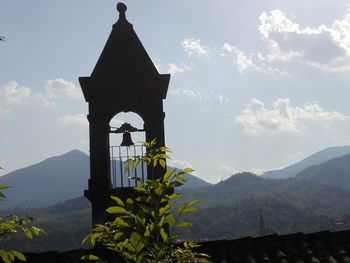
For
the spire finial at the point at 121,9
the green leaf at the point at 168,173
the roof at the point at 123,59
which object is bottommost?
the green leaf at the point at 168,173

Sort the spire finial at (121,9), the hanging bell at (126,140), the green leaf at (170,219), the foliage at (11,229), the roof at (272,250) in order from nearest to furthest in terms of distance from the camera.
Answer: the foliage at (11,229) < the green leaf at (170,219) < the roof at (272,250) < the spire finial at (121,9) < the hanging bell at (126,140)

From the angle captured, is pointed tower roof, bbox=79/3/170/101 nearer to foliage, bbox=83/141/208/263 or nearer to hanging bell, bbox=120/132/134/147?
hanging bell, bbox=120/132/134/147

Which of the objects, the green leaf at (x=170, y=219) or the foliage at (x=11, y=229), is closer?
the foliage at (x=11, y=229)

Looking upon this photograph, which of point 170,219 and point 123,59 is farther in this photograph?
point 123,59

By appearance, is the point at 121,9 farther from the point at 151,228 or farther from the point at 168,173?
the point at 151,228

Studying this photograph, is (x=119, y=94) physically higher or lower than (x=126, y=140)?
higher

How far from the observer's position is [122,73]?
9.16m

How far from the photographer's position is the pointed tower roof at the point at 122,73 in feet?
29.8

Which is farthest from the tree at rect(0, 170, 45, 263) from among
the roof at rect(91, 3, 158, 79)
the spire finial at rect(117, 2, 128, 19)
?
the spire finial at rect(117, 2, 128, 19)

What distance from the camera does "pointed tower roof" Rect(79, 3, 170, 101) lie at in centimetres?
908

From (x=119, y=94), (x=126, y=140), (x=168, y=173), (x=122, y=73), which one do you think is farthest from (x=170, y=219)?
(x=126, y=140)

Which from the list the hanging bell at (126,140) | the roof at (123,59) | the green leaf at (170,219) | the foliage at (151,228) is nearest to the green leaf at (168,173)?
the foliage at (151,228)

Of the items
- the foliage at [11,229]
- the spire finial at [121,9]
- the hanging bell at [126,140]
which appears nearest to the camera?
the foliage at [11,229]

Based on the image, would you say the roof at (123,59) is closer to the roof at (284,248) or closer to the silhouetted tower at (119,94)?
the silhouetted tower at (119,94)
